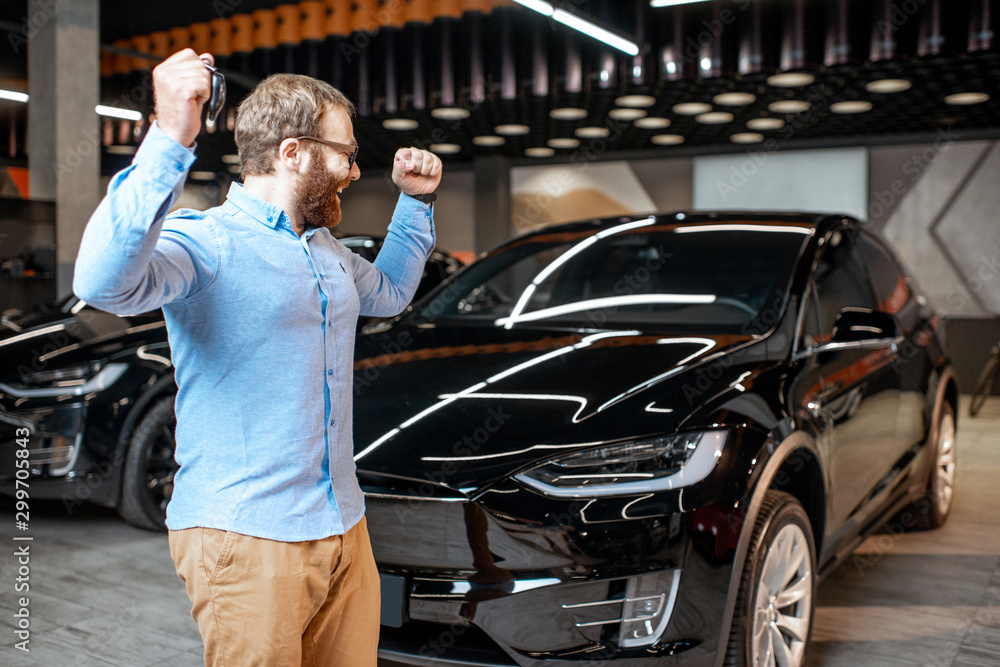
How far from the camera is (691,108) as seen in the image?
907 cm

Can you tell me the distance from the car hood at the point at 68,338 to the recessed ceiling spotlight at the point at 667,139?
814 centimetres

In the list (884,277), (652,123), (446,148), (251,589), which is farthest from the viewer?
(446,148)

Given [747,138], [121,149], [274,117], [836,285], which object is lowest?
[836,285]

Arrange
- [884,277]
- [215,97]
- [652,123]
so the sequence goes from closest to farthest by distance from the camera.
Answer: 1. [215,97]
2. [884,277]
3. [652,123]

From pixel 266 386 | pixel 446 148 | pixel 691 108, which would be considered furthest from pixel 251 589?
pixel 446 148

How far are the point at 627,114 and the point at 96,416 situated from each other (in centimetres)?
726

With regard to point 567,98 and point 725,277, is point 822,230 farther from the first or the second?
point 567,98

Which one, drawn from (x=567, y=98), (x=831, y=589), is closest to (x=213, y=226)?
(x=831, y=589)

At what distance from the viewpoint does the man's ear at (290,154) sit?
1239 mm

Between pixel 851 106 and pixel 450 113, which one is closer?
pixel 851 106

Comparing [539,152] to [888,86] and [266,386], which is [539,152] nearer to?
[888,86]

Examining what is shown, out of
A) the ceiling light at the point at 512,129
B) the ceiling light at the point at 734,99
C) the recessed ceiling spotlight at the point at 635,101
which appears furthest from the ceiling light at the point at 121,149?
the ceiling light at the point at 734,99

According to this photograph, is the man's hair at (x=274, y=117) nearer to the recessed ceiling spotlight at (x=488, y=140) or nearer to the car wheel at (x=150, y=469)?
the car wheel at (x=150, y=469)

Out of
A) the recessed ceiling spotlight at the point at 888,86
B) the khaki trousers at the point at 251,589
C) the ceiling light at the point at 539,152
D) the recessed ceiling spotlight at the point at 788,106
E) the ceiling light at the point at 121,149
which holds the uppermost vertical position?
the ceiling light at the point at 121,149
